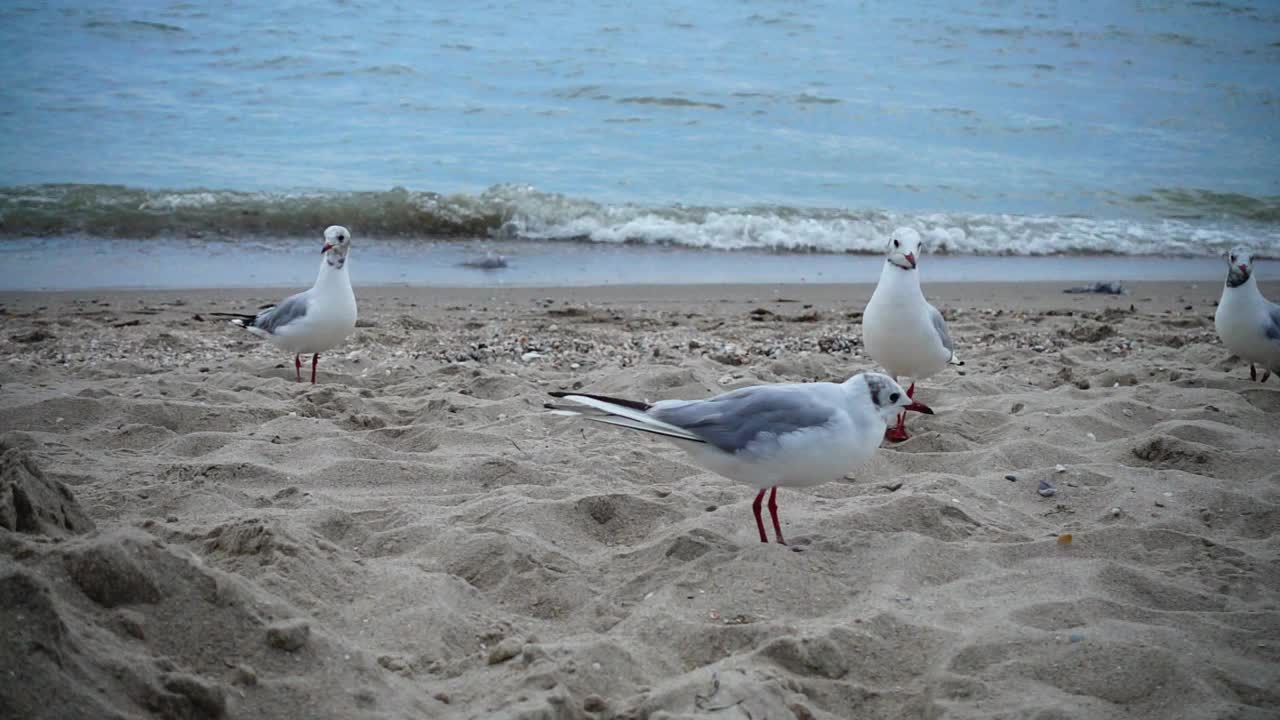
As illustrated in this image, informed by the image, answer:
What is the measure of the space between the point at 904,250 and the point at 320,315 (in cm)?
313

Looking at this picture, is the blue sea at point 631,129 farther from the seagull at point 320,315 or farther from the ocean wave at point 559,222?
the seagull at point 320,315

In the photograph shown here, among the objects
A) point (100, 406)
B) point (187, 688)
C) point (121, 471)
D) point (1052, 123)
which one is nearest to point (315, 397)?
point (100, 406)

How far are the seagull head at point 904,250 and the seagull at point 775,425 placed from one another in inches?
63.7

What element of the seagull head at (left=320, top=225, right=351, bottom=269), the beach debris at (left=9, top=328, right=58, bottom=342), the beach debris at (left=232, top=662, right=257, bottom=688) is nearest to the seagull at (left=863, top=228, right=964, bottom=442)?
the seagull head at (left=320, top=225, right=351, bottom=269)

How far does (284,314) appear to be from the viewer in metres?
5.76

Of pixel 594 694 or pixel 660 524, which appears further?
pixel 660 524

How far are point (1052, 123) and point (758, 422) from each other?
14858 millimetres

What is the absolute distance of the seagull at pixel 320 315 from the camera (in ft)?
18.5

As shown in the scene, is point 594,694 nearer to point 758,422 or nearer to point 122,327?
point 758,422

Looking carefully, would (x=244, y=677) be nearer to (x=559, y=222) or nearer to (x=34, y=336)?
(x=34, y=336)

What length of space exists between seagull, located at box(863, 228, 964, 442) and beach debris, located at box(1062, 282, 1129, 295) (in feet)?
15.2

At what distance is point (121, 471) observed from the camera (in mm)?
3869

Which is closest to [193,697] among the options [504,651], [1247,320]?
[504,651]

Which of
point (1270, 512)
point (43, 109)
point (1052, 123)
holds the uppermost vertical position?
point (1052, 123)
